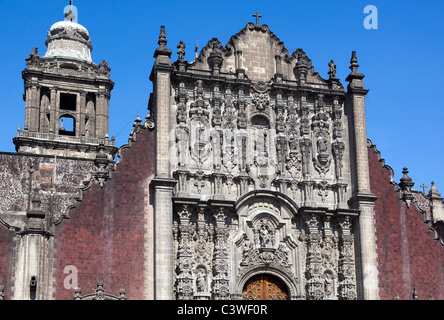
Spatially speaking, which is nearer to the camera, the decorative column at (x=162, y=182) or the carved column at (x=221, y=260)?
the decorative column at (x=162, y=182)

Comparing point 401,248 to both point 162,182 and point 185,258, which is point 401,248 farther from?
point 162,182

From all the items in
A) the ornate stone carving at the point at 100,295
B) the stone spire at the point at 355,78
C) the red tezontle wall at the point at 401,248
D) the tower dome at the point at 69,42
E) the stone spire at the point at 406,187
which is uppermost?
the tower dome at the point at 69,42

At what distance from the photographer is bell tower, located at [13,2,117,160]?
55.0m

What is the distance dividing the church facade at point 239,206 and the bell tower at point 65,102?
20.7 m

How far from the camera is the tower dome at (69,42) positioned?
195 feet

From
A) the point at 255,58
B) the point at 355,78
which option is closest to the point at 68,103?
the point at 255,58

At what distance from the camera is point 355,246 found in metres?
34.2

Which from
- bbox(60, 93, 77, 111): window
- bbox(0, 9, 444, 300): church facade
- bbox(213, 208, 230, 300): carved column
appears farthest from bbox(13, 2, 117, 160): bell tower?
bbox(213, 208, 230, 300): carved column

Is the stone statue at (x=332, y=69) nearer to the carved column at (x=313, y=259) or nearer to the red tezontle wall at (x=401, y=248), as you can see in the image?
the red tezontle wall at (x=401, y=248)

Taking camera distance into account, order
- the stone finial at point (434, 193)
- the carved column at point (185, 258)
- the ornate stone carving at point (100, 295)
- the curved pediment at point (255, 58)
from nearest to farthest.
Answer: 1. the ornate stone carving at point (100, 295)
2. the carved column at point (185, 258)
3. the curved pediment at point (255, 58)
4. the stone finial at point (434, 193)

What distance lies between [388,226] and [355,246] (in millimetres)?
1846

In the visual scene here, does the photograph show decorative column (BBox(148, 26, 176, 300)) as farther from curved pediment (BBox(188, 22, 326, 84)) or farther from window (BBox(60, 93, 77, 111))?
window (BBox(60, 93, 77, 111))

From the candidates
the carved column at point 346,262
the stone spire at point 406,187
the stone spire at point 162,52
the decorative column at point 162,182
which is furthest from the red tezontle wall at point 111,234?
the stone spire at point 406,187

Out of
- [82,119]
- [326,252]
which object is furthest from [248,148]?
[82,119]
